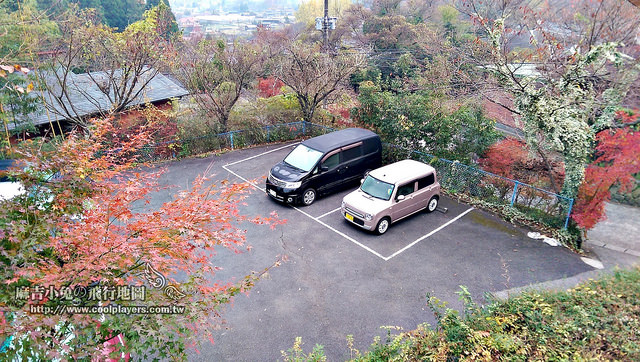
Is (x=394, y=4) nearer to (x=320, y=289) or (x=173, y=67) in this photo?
(x=173, y=67)

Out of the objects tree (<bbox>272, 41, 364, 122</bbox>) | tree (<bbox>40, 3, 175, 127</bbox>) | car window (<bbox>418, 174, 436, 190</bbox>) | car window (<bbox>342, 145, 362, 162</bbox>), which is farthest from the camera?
tree (<bbox>272, 41, 364, 122</bbox>)

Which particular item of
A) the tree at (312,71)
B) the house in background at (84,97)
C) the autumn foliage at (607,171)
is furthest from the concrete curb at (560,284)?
the house in background at (84,97)

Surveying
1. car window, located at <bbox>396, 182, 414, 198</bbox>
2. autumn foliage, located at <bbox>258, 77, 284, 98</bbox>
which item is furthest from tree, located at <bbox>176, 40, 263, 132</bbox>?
car window, located at <bbox>396, 182, 414, 198</bbox>

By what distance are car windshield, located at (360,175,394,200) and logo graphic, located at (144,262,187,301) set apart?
6531 mm

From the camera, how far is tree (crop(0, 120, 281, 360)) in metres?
3.29

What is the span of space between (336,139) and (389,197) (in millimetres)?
3117

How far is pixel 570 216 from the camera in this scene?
31.3ft

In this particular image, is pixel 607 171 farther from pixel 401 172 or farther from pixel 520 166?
pixel 401 172

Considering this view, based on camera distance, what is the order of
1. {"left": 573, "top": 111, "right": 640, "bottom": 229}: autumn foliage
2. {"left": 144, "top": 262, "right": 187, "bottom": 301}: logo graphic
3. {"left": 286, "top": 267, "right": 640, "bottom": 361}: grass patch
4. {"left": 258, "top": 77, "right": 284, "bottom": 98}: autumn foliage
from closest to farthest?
{"left": 144, "top": 262, "right": 187, "bottom": 301}: logo graphic → {"left": 286, "top": 267, "right": 640, "bottom": 361}: grass patch → {"left": 573, "top": 111, "right": 640, "bottom": 229}: autumn foliage → {"left": 258, "top": 77, "right": 284, "bottom": 98}: autumn foliage

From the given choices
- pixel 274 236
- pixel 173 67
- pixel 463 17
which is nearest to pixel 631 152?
pixel 274 236

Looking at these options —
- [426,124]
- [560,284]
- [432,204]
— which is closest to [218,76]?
[426,124]

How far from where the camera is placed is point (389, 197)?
9.66 metres

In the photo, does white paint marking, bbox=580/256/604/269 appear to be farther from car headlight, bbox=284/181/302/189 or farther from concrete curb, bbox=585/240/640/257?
car headlight, bbox=284/181/302/189

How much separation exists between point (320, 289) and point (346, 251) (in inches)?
62.3
